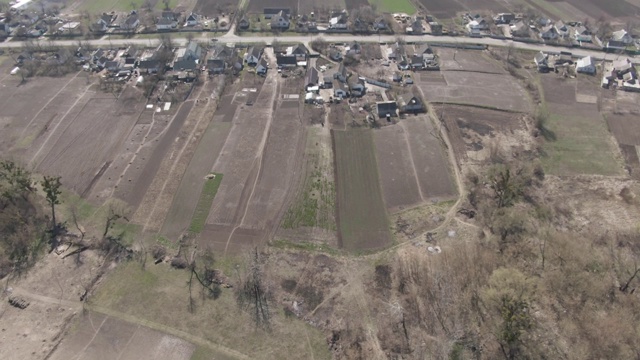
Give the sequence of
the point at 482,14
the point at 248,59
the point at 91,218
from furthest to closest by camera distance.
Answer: the point at 482,14 < the point at 248,59 < the point at 91,218

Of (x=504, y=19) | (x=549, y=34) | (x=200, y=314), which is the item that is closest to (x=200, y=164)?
(x=200, y=314)

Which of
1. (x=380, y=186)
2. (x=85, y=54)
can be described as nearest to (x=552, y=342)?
(x=380, y=186)

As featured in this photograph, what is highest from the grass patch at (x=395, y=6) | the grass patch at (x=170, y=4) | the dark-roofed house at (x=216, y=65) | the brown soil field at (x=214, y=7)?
the grass patch at (x=170, y=4)

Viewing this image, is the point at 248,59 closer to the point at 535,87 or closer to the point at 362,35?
the point at 362,35

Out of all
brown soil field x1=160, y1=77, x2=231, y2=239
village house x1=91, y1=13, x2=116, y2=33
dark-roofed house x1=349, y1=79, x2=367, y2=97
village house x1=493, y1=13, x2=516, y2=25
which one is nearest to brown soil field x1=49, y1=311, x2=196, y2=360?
brown soil field x1=160, y1=77, x2=231, y2=239

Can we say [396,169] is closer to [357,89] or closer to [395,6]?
[357,89]

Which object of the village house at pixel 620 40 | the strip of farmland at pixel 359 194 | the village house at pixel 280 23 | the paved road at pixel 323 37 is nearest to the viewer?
the strip of farmland at pixel 359 194

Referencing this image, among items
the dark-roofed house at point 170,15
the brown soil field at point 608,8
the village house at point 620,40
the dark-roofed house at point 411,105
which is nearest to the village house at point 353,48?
the dark-roofed house at point 411,105

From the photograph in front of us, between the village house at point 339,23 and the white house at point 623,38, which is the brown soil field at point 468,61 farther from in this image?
the white house at point 623,38
